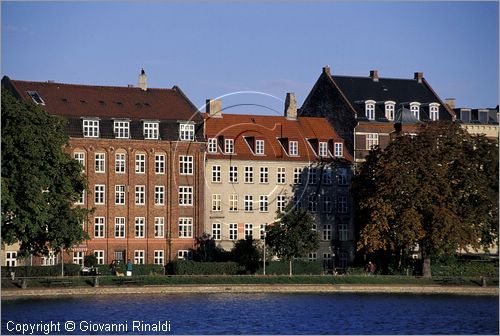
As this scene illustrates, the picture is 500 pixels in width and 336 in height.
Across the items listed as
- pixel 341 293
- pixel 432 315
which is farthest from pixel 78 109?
pixel 432 315

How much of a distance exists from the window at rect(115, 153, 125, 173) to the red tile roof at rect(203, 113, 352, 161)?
778cm

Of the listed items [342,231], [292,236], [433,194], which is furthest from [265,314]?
[342,231]

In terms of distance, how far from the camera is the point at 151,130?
12744cm

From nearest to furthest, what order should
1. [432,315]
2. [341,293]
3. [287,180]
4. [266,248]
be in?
[432,315]
[341,293]
[266,248]
[287,180]

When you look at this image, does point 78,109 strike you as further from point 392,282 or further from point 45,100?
point 392,282

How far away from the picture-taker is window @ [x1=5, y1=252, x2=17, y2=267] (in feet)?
396

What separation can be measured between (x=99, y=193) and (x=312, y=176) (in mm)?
19743

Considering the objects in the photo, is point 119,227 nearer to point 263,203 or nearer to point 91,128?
point 91,128

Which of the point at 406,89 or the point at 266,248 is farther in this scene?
the point at 406,89

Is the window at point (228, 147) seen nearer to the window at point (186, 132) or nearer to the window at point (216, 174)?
the window at point (216, 174)

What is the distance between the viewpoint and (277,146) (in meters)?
135

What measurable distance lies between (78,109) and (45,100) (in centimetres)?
257

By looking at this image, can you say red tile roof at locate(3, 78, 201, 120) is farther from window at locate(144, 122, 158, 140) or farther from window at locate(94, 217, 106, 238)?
window at locate(94, 217, 106, 238)

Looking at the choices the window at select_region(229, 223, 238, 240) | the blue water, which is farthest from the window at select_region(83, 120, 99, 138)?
the blue water
